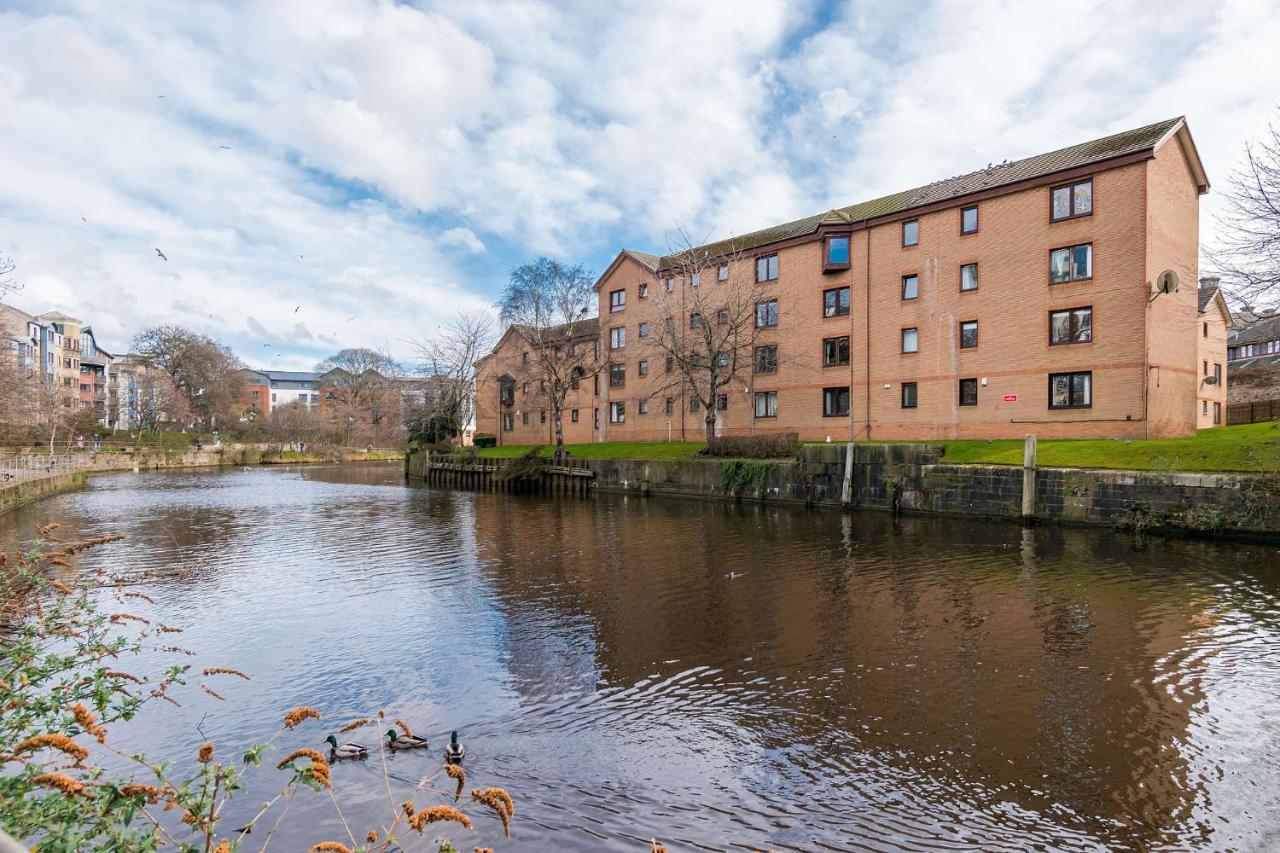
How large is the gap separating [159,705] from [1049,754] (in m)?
10.4

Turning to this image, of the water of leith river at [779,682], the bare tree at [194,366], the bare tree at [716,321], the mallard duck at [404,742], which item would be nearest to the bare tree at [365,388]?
the bare tree at [194,366]

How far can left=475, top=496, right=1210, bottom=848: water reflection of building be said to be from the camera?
679 cm

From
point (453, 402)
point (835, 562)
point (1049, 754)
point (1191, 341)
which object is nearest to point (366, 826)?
point (1049, 754)

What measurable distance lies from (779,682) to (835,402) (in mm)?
29136

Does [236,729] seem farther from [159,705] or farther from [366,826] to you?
[366,826]

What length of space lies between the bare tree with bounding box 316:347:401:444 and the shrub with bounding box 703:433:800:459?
57265 mm

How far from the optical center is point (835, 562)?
56.9ft

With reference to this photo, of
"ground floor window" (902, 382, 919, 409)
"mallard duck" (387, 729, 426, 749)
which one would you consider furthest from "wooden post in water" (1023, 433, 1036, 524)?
"mallard duck" (387, 729, 426, 749)

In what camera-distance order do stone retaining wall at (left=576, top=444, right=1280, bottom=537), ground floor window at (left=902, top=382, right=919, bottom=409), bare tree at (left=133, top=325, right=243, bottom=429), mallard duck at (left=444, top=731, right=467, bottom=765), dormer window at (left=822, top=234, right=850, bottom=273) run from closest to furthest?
1. mallard duck at (left=444, top=731, right=467, bottom=765)
2. stone retaining wall at (left=576, top=444, right=1280, bottom=537)
3. ground floor window at (left=902, top=382, right=919, bottom=409)
4. dormer window at (left=822, top=234, right=850, bottom=273)
5. bare tree at (left=133, top=325, right=243, bottom=429)

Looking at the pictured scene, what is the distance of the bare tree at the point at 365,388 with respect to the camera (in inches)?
3378

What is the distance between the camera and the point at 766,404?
1581 inches

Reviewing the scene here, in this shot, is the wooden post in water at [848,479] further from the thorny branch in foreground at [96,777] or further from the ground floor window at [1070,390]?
the thorny branch in foreground at [96,777]

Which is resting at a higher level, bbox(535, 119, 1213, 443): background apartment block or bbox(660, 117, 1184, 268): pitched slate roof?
bbox(660, 117, 1184, 268): pitched slate roof

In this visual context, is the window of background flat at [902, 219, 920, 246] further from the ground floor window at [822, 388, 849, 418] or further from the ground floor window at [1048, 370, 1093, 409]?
the ground floor window at [1048, 370, 1093, 409]
